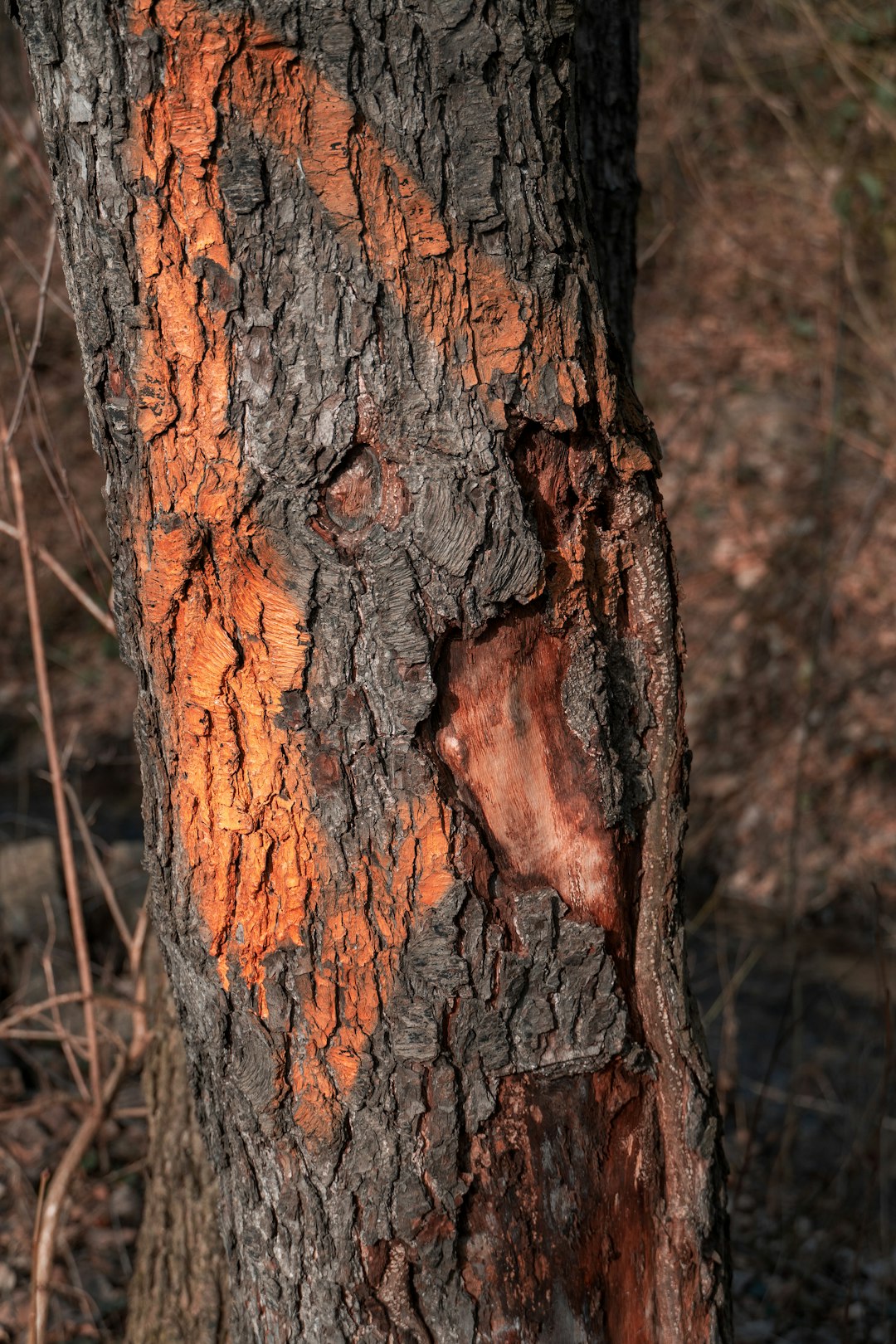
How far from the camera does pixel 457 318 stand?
112 cm

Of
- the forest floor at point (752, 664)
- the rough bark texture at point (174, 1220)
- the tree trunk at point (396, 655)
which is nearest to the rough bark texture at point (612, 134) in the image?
the forest floor at point (752, 664)

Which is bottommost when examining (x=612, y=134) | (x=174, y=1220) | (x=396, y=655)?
(x=174, y=1220)

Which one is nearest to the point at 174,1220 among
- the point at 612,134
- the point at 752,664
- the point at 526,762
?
the point at 526,762

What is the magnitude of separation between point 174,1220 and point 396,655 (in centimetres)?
148

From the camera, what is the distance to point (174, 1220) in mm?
2070

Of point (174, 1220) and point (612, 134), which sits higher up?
point (612, 134)

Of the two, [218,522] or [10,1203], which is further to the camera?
[10,1203]

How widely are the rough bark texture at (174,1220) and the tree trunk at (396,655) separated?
2.15 feet

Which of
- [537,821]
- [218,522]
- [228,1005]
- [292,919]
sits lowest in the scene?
[228,1005]

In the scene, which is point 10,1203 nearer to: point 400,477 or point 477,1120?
point 477,1120

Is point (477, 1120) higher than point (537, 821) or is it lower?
lower

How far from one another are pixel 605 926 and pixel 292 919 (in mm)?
369

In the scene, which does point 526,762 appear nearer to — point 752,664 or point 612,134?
point 612,134

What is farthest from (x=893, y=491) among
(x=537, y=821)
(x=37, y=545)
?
(x=537, y=821)
